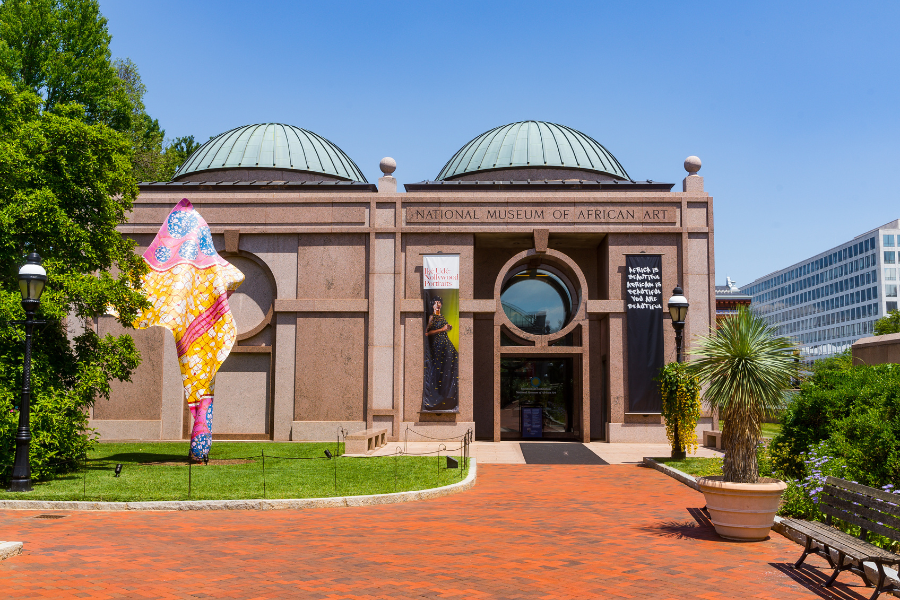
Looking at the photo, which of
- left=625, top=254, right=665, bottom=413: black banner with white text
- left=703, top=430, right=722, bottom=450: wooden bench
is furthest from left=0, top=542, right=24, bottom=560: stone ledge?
left=625, top=254, right=665, bottom=413: black banner with white text

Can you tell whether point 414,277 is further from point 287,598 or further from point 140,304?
point 287,598

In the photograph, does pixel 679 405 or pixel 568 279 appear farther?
pixel 568 279

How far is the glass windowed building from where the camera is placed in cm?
11669

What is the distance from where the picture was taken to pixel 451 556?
8.98 m

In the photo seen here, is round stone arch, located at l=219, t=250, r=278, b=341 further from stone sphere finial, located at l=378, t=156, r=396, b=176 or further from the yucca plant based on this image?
the yucca plant

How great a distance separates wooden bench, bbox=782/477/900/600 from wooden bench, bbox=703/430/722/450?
15.1 meters

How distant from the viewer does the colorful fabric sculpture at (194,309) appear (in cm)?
1802

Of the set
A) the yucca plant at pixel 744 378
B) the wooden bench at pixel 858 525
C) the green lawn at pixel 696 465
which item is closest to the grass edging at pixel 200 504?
the yucca plant at pixel 744 378

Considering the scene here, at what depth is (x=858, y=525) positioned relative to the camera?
8.15 metres

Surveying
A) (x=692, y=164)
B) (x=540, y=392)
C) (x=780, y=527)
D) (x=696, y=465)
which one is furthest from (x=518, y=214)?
(x=780, y=527)

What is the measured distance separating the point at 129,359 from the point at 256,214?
40.7 ft

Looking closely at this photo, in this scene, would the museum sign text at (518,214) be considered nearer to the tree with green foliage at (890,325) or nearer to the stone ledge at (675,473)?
the stone ledge at (675,473)

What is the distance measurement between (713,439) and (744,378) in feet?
47.8

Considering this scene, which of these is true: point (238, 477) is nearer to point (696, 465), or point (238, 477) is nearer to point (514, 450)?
point (514, 450)
